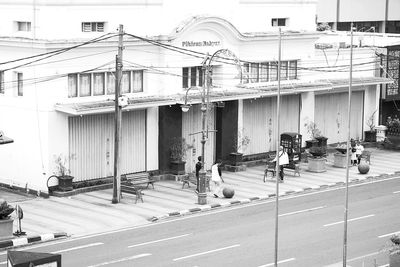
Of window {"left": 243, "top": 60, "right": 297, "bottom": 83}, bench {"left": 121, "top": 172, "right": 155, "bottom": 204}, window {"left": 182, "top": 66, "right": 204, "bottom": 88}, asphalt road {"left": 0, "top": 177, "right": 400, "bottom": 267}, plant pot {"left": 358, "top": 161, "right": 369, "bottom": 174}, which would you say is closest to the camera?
asphalt road {"left": 0, "top": 177, "right": 400, "bottom": 267}

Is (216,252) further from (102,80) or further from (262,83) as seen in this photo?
(262,83)

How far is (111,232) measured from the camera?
35250 millimetres

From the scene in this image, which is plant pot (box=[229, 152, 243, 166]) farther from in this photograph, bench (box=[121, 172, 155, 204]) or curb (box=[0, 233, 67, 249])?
curb (box=[0, 233, 67, 249])

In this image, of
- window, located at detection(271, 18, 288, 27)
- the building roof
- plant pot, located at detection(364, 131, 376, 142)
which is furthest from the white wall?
plant pot, located at detection(364, 131, 376, 142)

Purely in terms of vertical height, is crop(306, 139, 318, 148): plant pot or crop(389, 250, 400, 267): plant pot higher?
crop(306, 139, 318, 148): plant pot

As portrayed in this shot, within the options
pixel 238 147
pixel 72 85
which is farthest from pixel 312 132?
pixel 72 85

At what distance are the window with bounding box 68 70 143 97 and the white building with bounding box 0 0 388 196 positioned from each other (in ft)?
0.14

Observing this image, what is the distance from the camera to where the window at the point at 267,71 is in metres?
49.8

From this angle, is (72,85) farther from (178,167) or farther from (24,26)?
(178,167)

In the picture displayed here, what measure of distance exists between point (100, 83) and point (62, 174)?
4.44 meters

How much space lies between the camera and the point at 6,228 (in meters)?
33.0

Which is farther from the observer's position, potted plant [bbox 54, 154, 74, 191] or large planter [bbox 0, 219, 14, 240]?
potted plant [bbox 54, 154, 74, 191]

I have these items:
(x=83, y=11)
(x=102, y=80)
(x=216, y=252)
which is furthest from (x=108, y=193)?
(x=216, y=252)

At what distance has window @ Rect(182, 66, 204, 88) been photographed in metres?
46.6
